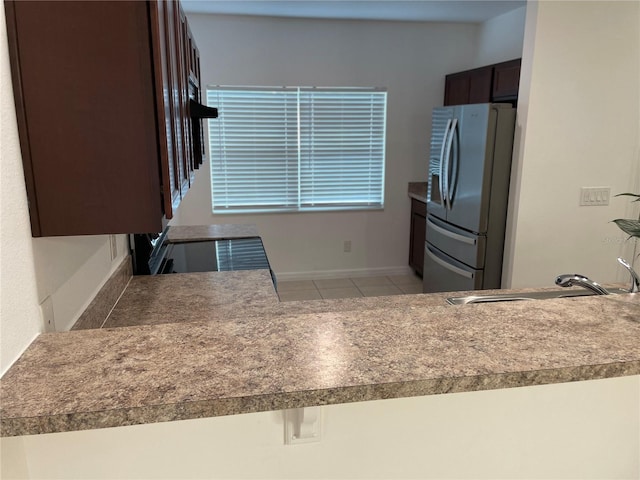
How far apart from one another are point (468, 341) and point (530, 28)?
258cm

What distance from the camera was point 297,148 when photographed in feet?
15.3

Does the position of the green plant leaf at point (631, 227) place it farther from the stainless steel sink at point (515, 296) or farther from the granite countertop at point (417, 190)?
the granite countertop at point (417, 190)

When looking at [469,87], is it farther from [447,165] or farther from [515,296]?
[515,296]

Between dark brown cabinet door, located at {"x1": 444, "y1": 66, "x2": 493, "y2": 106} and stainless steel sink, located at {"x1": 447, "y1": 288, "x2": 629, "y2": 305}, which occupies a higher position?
dark brown cabinet door, located at {"x1": 444, "y1": 66, "x2": 493, "y2": 106}

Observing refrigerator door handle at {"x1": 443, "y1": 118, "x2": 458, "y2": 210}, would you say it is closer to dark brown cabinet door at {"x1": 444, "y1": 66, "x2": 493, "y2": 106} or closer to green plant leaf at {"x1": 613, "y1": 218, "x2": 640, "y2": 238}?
dark brown cabinet door at {"x1": 444, "y1": 66, "x2": 493, "y2": 106}

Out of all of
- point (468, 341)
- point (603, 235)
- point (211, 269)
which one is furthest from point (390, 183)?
point (468, 341)

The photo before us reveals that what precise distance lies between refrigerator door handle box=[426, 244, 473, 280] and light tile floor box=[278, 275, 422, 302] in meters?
0.70

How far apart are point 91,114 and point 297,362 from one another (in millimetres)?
640

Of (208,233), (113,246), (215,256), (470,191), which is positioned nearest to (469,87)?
(470,191)

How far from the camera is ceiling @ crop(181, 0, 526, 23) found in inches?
149

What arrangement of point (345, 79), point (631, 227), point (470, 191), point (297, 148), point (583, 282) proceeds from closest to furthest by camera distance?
point (631, 227), point (583, 282), point (470, 191), point (345, 79), point (297, 148)

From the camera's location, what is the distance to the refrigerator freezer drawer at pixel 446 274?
338 centimetres

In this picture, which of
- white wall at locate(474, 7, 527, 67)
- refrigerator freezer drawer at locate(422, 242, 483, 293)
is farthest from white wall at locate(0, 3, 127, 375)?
white wall at locate(474, 7, 527, 67)

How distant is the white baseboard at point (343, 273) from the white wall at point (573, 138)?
186 centimetres
